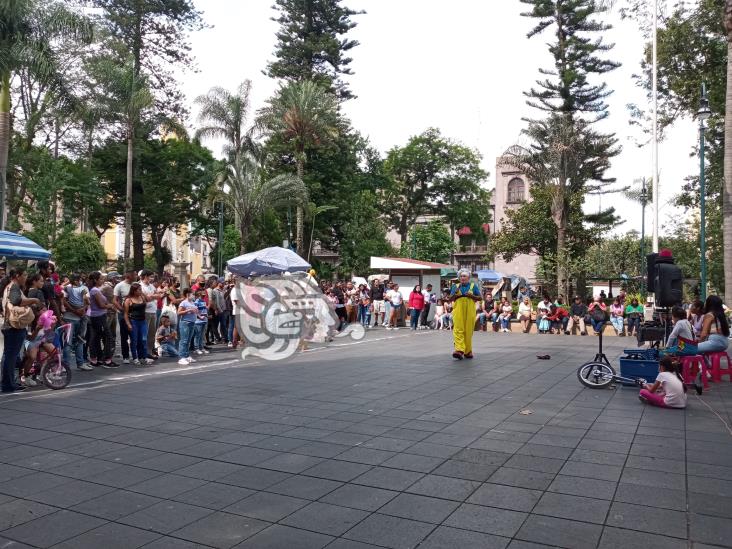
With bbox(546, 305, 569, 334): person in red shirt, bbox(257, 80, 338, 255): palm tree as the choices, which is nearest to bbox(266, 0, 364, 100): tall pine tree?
bbox(257, 80, 338, 255): palm tree

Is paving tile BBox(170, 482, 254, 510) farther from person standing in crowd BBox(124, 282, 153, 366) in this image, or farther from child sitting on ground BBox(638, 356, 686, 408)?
person standing in crowd BBox(124, 282, 153, 366)

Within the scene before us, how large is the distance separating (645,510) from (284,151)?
37.1m

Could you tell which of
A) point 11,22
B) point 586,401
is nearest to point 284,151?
point 11,22

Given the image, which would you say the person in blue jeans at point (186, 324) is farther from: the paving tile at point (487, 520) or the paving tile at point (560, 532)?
the paving tile at point (560, 532)

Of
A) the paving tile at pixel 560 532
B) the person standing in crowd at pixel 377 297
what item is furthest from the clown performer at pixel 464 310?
the person standing in crowd at pixel 377 297

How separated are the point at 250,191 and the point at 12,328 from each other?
25743mm

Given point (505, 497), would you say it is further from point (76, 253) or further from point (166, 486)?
point (76, 253)

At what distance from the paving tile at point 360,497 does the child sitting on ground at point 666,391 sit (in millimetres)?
4828

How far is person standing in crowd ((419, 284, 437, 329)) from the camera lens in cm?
2283

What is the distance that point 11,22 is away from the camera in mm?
18281

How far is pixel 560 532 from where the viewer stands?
3766mm

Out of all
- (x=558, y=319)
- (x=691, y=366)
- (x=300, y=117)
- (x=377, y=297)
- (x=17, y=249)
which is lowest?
(x=691, y=366)

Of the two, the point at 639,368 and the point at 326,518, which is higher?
the point at 639,368

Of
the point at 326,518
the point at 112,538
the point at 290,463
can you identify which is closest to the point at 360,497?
the point at 326,518
